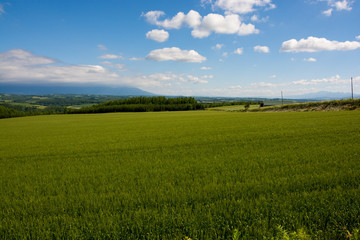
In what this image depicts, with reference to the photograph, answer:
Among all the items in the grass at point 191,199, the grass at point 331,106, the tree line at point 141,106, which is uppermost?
the tree line at point 141,106

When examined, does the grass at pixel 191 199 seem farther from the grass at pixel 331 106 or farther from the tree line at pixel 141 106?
the tree line at pixel 141 106

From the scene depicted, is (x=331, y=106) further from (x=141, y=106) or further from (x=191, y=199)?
(x=141, y=106)

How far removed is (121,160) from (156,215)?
19.5 ft

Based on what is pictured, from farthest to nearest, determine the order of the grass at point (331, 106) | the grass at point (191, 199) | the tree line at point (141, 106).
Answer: the tree line at point (141, 106), the grass at point (331, 106), the grass at point (191, 199)

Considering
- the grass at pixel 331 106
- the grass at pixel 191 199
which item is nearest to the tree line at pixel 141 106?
the grass at pixel 331 106

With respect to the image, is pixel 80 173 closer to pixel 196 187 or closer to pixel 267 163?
pixel 196 187

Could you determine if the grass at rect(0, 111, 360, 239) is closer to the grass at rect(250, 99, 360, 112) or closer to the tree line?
the grass at rect(250, 99, 360, 112)

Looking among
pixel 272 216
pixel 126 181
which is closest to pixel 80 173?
pixel 126 181

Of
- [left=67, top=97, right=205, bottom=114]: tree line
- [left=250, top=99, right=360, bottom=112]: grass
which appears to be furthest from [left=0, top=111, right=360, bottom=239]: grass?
[left=67, top=97, right=205, bottom=114]: tree line

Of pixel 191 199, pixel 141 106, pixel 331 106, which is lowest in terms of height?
pixel 191 199

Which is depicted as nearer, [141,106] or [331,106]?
[331,106]

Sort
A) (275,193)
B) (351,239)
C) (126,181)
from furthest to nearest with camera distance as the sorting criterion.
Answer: (126,181) < (275,193) < (351,239)

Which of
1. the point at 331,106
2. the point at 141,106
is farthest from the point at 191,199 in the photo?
the point at 141,106

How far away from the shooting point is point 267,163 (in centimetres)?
770
